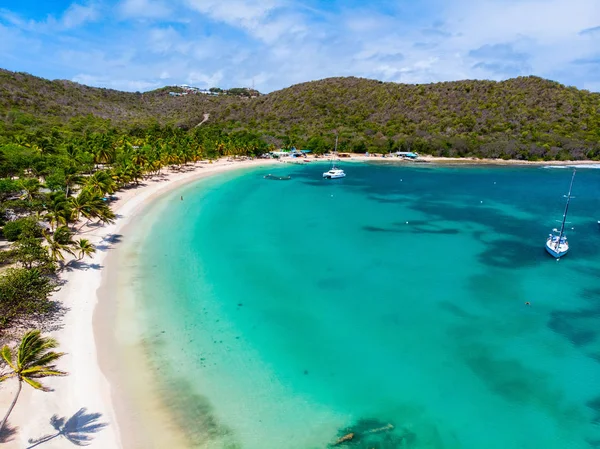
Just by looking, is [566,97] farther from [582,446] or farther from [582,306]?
[582,446]

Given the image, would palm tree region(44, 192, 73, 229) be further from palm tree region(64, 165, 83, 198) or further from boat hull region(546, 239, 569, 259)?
boat hull region(546, 239, 569, 259)

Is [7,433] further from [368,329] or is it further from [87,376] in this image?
[368,329]

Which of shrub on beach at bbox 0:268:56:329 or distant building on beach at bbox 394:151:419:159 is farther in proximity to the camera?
distant building on beach at bbox 394:151:419:159

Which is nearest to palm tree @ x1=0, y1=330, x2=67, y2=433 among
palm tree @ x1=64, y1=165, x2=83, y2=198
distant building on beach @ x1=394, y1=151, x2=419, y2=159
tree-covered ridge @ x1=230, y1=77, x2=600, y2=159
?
palm tree @ x1=64, y1=165, x2=83, y2=198

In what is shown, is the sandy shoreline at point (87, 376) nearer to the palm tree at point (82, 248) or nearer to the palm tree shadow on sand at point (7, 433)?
the palm tree shadow on sand at point (7, 433)

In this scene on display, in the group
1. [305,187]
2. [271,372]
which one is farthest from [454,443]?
[305,187]

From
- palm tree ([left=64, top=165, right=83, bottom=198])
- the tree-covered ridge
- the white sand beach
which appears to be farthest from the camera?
the tree-covered ridge
